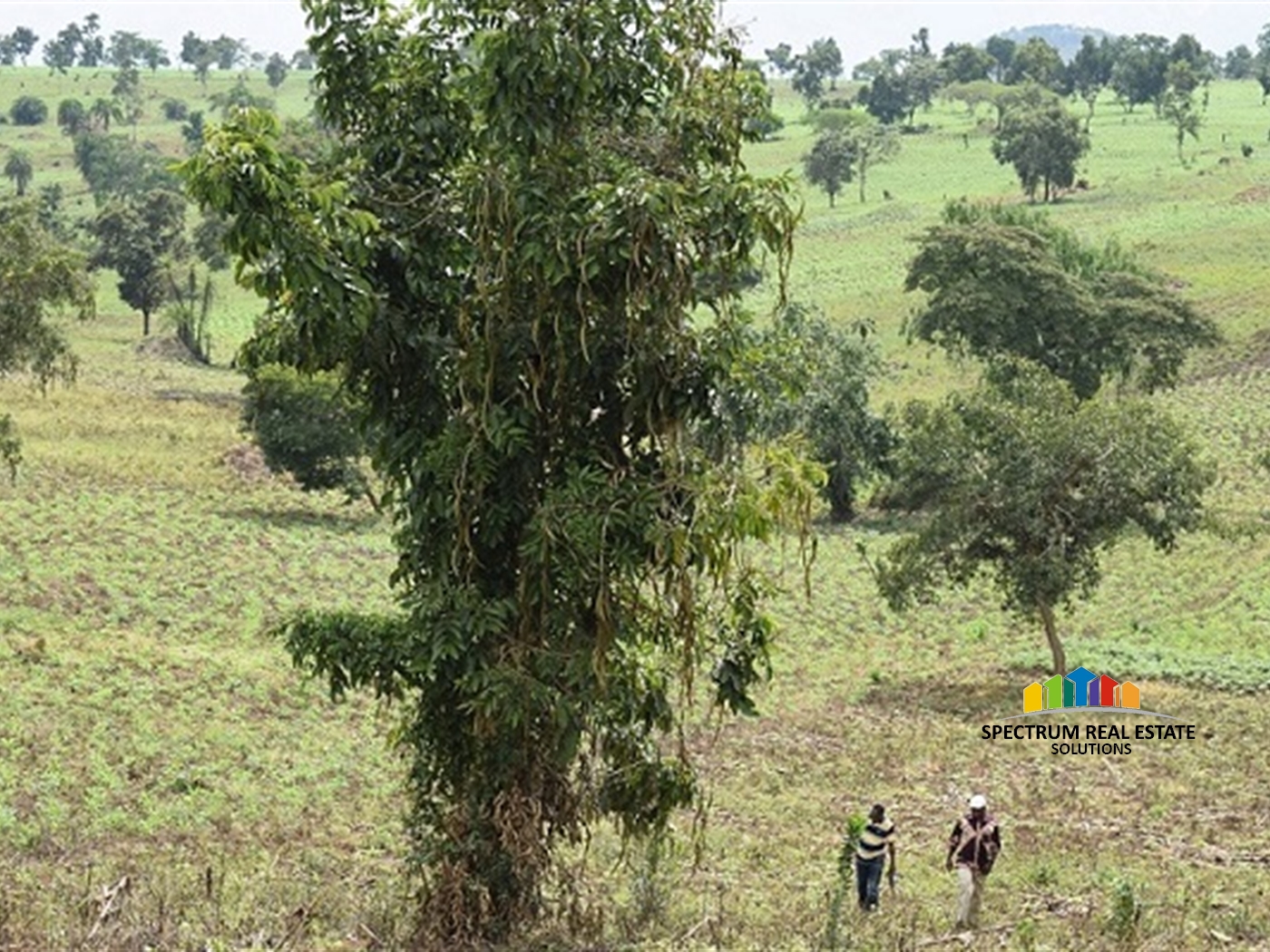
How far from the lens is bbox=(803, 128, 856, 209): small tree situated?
11238 cm

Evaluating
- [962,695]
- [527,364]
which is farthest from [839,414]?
[527,364]

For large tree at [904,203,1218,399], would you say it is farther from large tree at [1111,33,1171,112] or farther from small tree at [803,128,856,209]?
large tree at [1111,33,1171,112]

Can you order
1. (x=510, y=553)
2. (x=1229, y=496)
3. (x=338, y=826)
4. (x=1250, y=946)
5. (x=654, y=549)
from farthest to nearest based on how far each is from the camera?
(x=1229, y=496)
(x=338, y=826)
(x=1250, y=946)
(x=510, y=553)
(x=654, y=549)

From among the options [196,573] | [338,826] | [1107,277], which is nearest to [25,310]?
[196,573]

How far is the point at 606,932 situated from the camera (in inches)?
512

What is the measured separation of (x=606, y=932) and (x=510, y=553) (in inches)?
125

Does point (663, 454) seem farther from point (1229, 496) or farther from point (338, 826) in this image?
point (1229, 496)

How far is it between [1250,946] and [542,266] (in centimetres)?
802

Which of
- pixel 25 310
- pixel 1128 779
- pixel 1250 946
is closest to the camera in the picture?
pixel 1250 946

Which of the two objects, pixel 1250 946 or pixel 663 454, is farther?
pixel 1250 946

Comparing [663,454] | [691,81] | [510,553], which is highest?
[691,81]

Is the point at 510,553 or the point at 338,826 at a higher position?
the point at 510,553

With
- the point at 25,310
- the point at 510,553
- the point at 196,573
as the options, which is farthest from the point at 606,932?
the point at 196,573

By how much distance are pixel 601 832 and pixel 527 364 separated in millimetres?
10323
